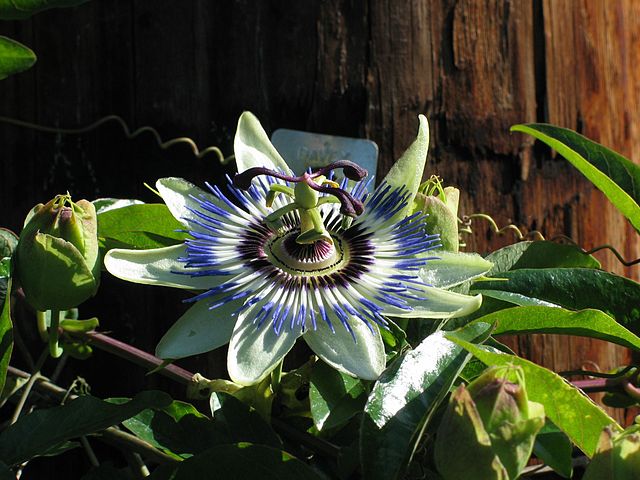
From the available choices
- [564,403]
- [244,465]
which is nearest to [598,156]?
[564,403]

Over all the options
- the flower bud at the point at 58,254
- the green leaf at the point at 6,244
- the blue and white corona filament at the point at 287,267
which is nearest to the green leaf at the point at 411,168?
the blue and white corona filament at the point at 287,267

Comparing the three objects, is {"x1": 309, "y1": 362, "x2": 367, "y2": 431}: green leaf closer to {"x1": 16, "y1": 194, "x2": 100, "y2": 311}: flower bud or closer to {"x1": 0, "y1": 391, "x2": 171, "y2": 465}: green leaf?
{"x1": 0, "y1": 391, "x2": 171, "y2": 465}: green leaf

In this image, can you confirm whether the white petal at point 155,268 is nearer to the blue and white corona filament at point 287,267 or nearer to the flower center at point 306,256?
the blue and white corona filament at point 287,267

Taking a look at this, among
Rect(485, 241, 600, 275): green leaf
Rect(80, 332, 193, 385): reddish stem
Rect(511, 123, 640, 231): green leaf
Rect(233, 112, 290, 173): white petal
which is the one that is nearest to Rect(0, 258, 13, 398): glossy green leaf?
Rect(80, 332, 193, 385): reddish stem

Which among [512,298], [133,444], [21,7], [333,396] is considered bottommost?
[133,444]

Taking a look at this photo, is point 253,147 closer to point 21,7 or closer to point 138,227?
point 138,227

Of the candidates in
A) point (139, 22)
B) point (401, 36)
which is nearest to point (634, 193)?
point (401, 36)

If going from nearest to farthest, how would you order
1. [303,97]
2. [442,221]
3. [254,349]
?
[254,349] → [442,221] → [303,97]
